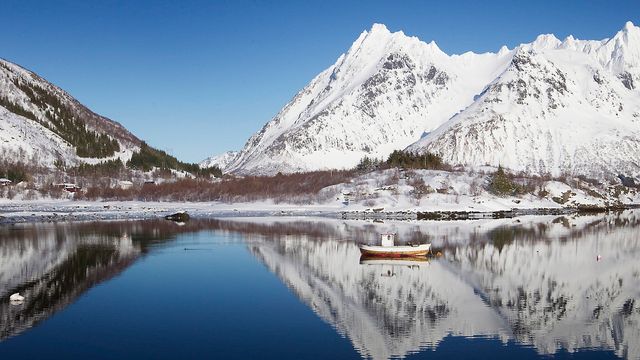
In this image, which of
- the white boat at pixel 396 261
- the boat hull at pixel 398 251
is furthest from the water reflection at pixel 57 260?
the boat hull at pixel 398 251

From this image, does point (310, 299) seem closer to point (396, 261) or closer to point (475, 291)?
point (475, 291)

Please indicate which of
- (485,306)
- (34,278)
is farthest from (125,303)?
Answer: (485,306)

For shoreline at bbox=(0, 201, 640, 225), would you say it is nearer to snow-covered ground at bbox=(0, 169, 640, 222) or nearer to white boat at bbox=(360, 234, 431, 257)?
snow-covered ground at bbox=(0, 169, 640, 222)

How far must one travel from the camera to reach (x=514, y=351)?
33.1 m

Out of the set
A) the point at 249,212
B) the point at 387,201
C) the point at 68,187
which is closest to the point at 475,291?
the point at 249,212

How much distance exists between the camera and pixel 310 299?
4509 centimetres

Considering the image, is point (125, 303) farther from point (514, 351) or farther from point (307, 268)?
point (514, 351)

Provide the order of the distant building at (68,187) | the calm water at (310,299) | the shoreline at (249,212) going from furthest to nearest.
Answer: the distant building at (68,187)
the shoreline at (249,212)
the calm water at (310,299)

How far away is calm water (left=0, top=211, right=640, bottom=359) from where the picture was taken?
33.6 m

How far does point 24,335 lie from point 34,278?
1736cm

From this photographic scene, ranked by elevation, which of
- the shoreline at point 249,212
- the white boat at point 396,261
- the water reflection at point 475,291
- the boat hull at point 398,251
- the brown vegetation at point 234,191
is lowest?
the water reflection at point 475,291

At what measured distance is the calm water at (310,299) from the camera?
110 feet

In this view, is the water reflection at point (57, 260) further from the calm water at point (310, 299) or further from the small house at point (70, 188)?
the small house at point (70, 188)

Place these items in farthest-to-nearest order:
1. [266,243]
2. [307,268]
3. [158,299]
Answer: [266,243] < [307,268] < [158,299]
